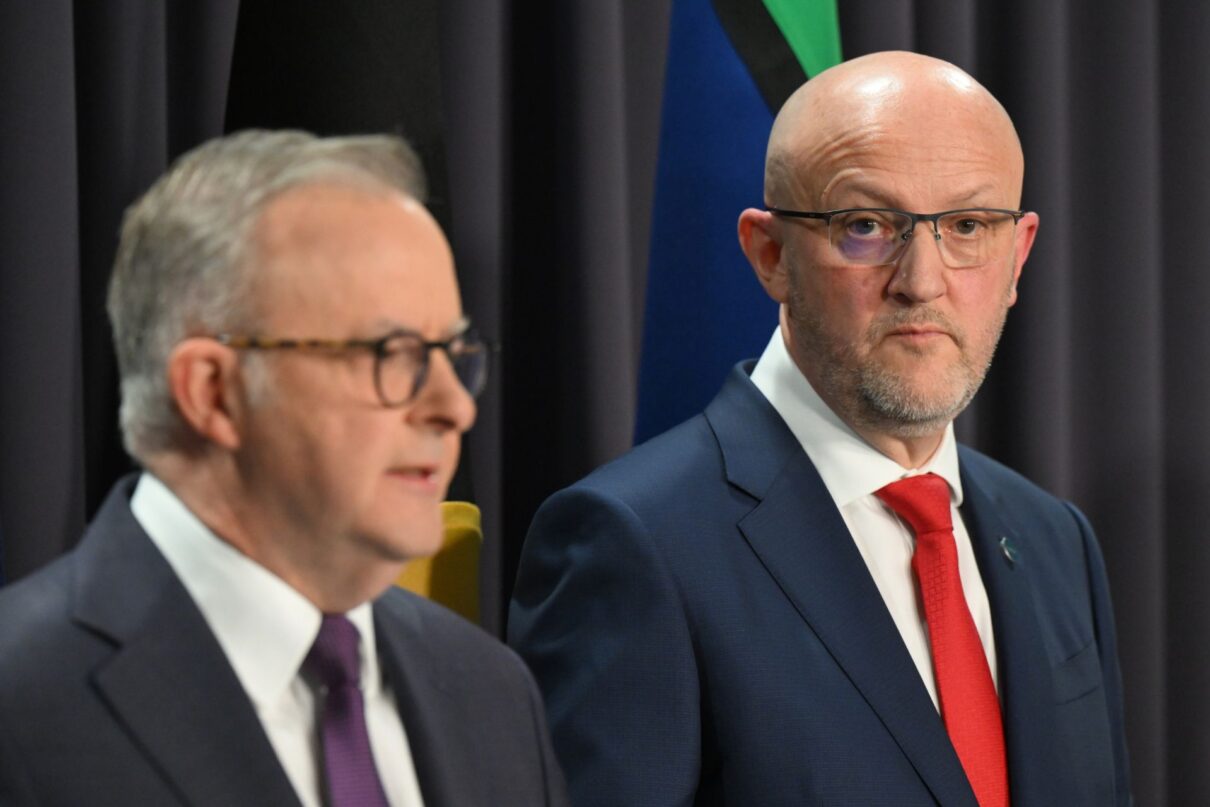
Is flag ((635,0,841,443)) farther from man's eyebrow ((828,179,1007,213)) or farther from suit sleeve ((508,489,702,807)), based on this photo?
suit sleeve ((508,489,702,807))

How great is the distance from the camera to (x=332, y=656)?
1013 mm

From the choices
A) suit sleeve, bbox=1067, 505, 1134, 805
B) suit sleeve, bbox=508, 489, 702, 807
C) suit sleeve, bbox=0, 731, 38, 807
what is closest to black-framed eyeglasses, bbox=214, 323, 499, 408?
suit sleeve, bbox=0, 731, 38, 807

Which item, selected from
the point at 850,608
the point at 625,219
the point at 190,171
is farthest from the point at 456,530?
the point at 190,171

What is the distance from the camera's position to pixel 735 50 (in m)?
2.18

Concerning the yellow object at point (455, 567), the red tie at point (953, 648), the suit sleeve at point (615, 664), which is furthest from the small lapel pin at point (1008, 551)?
the yellow object at point (455, 567)

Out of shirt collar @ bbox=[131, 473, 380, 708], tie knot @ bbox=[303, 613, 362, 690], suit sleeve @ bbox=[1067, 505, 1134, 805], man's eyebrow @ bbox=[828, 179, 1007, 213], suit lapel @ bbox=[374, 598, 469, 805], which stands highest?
man's eyebrow @ bbox=[828, 179, 1007, 213]

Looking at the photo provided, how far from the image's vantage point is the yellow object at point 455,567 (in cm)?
167

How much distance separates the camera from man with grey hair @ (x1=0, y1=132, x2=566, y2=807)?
941 millimetres

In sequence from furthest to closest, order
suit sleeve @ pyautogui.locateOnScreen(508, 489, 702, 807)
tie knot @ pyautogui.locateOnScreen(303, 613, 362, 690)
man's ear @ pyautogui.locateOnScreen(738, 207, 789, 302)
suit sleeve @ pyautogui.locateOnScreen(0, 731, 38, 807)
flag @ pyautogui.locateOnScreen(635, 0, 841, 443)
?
1. flag @ pyautogui.locateOnScreen(635, 0, 841, 443)
2. man's ear @ pyautogui.locateOnScreen(738, 207, 789, 302)
3. suit sleeve @ pyautogui.locateOnScreen(508, 489, 702, 807)
4. tie knot @ pyautogui.locateOnScreen(303, 613, 362, 690)
5. suit sleeve @ pyautogui.locateOnScreen(0, 731, 38, 807)

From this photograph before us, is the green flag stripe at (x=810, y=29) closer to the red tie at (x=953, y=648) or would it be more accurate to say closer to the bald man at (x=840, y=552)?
the bald man at (x=840, y=552)

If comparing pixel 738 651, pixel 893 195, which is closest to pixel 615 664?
pixel 738 651

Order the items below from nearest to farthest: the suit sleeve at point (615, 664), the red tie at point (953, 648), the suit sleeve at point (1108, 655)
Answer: the suit sleeve at point (615, 664) → the red tie at point (953, 648) → the suit sleeve at point (1108, 655)

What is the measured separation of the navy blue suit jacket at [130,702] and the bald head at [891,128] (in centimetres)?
84

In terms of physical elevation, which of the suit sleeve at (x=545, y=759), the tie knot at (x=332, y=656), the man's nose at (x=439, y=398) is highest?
the man's nose at (x=439, y=398)
